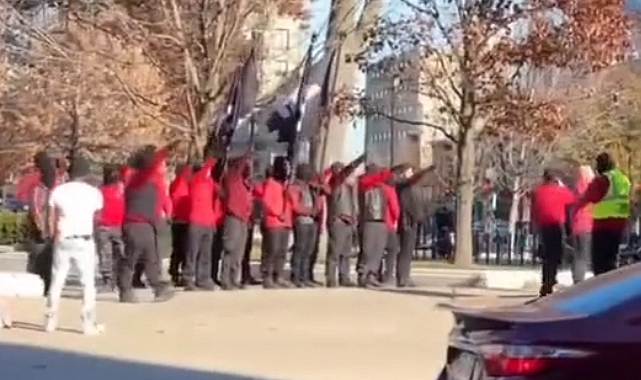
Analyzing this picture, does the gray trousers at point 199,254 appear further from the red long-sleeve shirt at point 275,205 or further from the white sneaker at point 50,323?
the white sneaker at point 50,323

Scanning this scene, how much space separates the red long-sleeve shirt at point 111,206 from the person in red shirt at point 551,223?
527cm

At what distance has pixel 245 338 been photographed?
16625mm

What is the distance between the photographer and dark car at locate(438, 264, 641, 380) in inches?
286

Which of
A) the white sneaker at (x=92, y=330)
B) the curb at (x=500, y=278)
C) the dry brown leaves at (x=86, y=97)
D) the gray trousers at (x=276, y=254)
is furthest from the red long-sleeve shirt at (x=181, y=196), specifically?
the dry brown leaves at (x=86, y=97)

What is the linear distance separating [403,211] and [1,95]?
27435mm

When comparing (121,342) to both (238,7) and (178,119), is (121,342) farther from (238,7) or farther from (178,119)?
(178,119)

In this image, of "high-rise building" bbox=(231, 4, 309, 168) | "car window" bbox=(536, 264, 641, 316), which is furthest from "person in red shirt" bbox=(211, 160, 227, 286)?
"car window" bbox=(536, 264, 641, 316)

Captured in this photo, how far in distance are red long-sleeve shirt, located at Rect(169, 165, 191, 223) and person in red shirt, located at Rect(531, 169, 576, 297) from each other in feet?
14.6

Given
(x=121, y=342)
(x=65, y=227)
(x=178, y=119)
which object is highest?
(x=178, y=119)

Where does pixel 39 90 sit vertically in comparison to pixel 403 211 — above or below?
above

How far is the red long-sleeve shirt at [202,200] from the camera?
70.4ft

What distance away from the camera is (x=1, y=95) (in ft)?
160

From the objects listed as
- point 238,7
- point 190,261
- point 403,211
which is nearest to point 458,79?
point 238,7

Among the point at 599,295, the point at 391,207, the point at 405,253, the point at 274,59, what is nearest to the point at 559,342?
the point at 599,295
